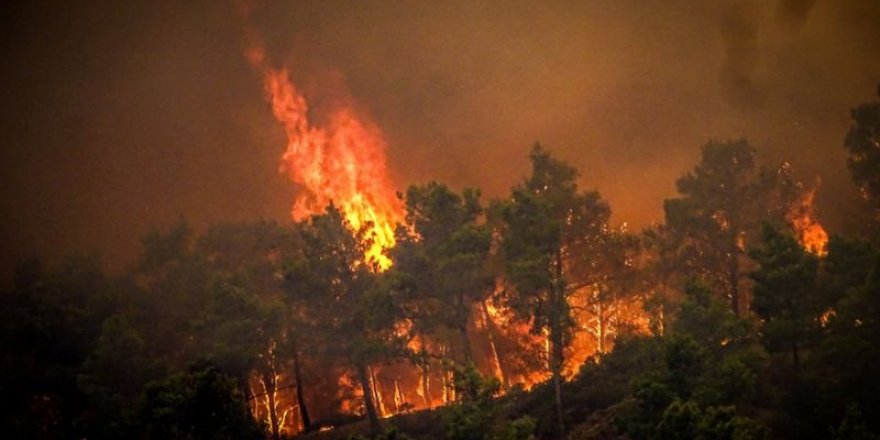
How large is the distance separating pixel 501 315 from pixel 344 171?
4397 cm

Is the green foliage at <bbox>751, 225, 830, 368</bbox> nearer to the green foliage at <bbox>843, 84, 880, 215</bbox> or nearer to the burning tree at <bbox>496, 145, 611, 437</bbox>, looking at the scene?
the burning tree at <bbox>496, 145, 611, 437</bbox>

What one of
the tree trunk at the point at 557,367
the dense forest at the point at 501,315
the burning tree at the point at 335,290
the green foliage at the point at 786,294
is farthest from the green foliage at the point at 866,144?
the burning tree at the point at 335,290

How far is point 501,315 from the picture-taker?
1248 inches

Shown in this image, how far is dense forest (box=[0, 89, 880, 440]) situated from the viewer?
19.8m

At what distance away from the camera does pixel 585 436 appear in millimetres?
25469

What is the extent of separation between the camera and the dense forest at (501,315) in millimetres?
19781

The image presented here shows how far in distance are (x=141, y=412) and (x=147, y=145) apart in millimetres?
160884

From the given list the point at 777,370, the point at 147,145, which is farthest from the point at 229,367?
the point at 147,145

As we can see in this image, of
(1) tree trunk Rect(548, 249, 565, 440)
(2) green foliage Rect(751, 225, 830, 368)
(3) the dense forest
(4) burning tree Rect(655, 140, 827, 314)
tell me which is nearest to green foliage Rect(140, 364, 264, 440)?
(3) the dense forest

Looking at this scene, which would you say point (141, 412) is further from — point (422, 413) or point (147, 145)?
point (147, 145)

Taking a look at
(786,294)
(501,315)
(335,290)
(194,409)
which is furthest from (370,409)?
(786,294)

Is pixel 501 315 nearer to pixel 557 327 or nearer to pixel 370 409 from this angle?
pixel 557 327

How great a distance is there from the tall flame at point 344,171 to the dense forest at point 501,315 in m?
23.9

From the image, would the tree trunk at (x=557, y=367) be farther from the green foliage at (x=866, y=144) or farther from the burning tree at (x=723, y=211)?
the green foliage at (x=866, y=144)
